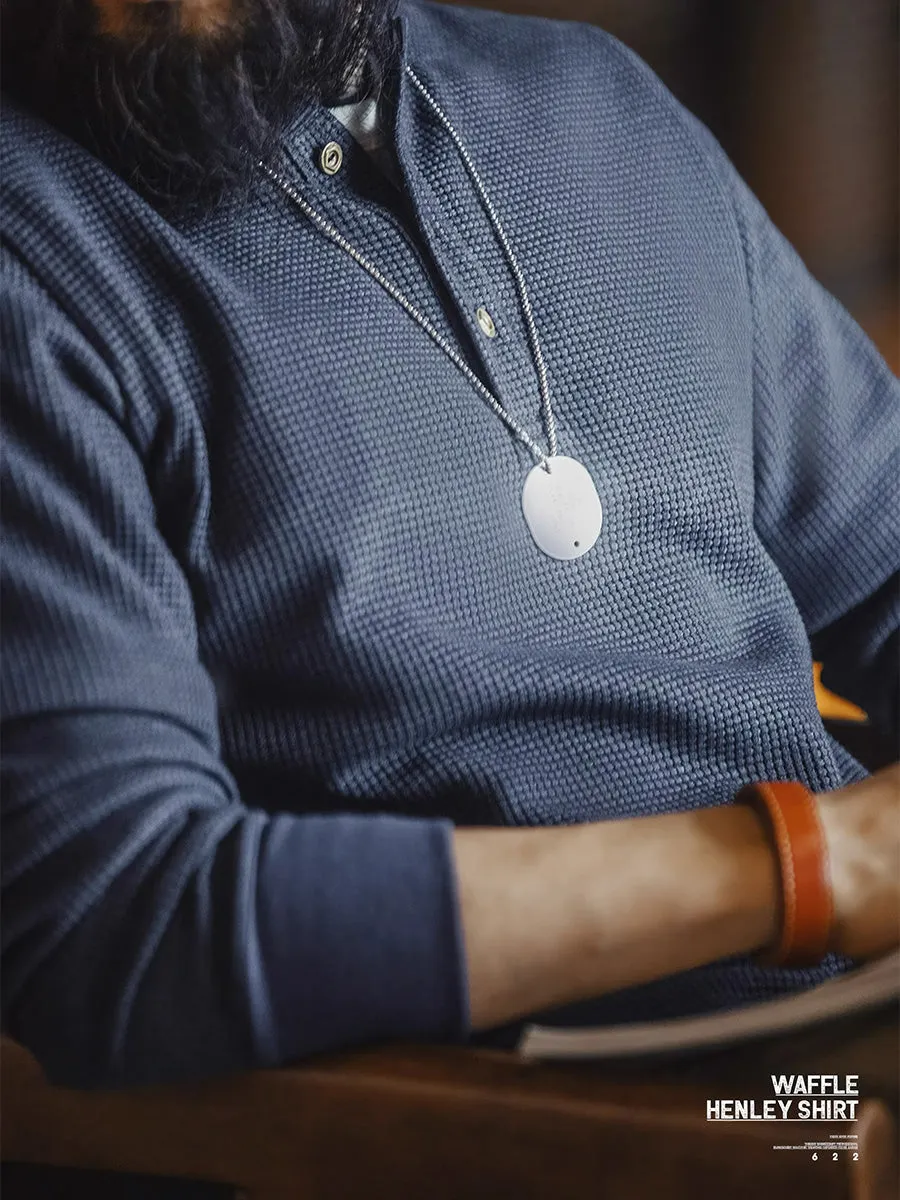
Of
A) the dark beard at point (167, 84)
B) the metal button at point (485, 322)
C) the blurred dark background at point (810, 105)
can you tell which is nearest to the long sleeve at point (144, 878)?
the dark beard at point (167, 84)

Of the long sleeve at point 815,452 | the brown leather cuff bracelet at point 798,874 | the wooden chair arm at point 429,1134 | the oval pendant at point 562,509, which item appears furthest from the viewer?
the long sleeve at point 815,452

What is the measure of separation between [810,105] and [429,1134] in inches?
65.4

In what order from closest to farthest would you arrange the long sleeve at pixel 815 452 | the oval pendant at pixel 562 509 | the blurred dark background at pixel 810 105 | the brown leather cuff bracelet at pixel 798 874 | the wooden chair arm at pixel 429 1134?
1. the wooden chair arm at pixel 429 1134
2. the brown leather cuff bracelet at pixel 798 874
3. the oval pendant at pixel 562 509
4. the long sleeve at pixel 815 452
5. the blurred dark background at pixel 810 105

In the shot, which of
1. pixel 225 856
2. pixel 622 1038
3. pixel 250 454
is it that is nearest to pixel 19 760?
pixel 225 856

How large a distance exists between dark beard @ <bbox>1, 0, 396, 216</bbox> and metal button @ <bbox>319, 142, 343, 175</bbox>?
3 cm

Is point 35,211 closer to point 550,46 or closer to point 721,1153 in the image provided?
point 550,46

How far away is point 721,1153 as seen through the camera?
586mm

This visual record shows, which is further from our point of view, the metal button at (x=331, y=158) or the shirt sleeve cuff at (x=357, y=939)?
the metal button at (x=331, y=158)

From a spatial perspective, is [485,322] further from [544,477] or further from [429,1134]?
[429,1134]

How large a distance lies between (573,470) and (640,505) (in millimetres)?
50

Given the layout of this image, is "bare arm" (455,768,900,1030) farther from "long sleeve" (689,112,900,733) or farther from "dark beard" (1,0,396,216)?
"dark beard" (1,0,396,216)

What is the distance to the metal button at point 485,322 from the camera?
0.83 metres

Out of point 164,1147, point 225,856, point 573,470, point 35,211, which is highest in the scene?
point 35,211

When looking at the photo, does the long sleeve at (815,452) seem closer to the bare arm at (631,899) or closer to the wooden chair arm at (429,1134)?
the bare arm at (631,899)
